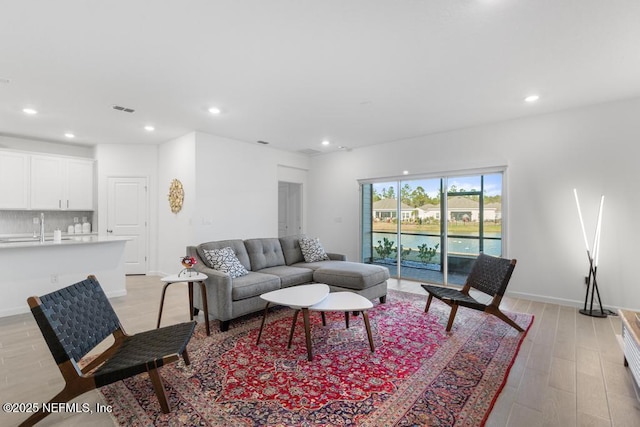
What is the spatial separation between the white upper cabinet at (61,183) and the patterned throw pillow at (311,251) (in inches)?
187

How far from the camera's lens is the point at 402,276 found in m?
5.91

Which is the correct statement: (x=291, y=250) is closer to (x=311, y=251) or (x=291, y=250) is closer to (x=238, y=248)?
(x=311, y=251)

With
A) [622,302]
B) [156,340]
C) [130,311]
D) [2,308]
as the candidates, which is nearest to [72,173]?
[2,308]

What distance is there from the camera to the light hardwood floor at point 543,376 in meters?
1.86

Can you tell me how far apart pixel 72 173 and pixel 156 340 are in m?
5.66

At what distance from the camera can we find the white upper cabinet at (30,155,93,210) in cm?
557

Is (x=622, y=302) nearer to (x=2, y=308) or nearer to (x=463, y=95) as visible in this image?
(x=463, y=95)

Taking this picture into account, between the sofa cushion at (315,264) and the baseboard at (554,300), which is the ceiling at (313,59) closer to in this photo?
the sofa cushion at (315,264)

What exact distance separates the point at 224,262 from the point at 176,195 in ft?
9.04

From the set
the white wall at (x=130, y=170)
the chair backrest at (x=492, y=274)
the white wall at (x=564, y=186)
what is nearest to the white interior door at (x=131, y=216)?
the white wall at (x=130, y=170)

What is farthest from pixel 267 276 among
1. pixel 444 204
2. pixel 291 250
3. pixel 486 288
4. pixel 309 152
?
pixel 309 152

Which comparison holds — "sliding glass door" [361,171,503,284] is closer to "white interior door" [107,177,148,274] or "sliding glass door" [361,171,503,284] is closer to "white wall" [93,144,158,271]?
"white wall" [93,144,158,271]

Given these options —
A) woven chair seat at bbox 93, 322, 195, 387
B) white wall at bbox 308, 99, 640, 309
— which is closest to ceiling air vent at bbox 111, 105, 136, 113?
woven chair seat at bbox 93, 322, 195, 387

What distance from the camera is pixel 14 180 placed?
5.34 meters
